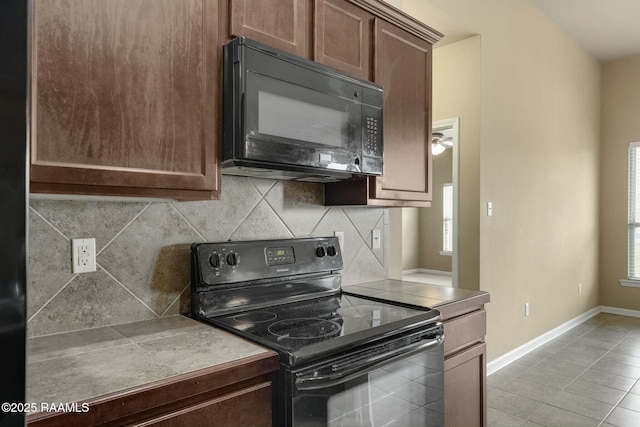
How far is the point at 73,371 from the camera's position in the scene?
1.00 m

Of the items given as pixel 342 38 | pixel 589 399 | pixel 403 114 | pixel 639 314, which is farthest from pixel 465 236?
pixel 639 314

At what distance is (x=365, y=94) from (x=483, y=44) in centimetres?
211

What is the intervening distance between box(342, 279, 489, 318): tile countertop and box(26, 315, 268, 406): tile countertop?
86 cm

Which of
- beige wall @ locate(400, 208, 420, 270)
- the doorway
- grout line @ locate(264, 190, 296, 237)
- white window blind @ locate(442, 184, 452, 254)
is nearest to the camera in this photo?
grout line @ locate(264, 190, 296, 237)

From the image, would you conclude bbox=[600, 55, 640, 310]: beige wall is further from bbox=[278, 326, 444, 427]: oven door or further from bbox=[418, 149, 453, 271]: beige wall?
bbox=[278, 326, 444, 427]: oven door

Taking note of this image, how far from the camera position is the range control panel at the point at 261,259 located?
1.55 meters

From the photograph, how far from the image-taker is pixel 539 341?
13.4ft

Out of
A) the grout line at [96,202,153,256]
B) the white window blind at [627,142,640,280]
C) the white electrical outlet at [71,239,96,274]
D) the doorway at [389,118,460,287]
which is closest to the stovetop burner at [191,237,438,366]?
the grout line at [96,202,153,256]

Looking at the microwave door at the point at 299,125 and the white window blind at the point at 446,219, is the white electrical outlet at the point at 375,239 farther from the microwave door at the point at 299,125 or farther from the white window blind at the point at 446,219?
the white window blind at the point at 446,219

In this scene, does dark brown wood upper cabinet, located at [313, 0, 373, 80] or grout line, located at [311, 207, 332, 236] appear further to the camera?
grout line, located at [311, 207, 332, 236]

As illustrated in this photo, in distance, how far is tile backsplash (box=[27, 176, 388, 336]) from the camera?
4.27 feet

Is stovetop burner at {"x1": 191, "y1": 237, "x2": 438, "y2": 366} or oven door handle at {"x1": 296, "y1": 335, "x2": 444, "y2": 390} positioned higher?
stovetop burner at {"x1": 191, "y1": 237, "x2": 438, "y2": 366}

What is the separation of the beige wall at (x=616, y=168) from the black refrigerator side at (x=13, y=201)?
6.43 meters

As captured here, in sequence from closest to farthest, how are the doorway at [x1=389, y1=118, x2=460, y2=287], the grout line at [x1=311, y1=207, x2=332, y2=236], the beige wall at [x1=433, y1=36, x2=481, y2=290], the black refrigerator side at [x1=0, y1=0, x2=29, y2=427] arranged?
the black refrigerator side at [x1=0, y1=0, x2=29, y2=427] → the grout line at [x1=311, y1=207, x2=332, y2=236] → the beige wall at [x1=433, y1=36, x2=481, y2=290] → the doorway at [x1=389, y1=118, x2=460, y2=287]
